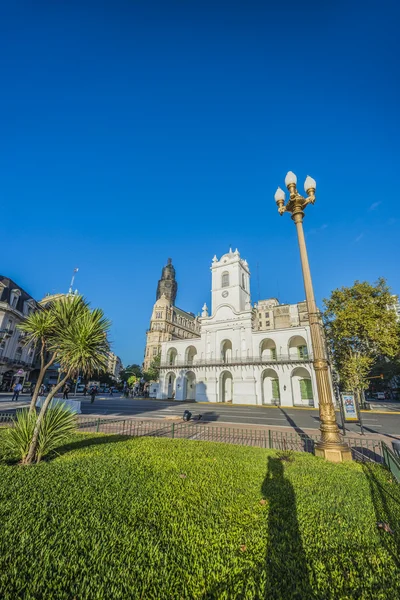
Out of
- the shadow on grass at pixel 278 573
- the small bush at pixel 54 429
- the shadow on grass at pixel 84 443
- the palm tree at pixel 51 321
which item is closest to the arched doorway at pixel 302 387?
the shadow on grass at pixel 84 443

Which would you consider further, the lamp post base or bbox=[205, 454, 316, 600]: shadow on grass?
the lamp post base

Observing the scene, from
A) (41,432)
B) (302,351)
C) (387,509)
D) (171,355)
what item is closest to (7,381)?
(171,355)

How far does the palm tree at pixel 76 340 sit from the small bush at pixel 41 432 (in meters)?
0.24

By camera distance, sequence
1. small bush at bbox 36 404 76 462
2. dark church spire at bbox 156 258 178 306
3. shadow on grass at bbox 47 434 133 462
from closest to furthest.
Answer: small bush at bbox 36 404 76 462, shadow on grass at bbox 47 434 133 462, dark church spire at bbox 156 258 178 306

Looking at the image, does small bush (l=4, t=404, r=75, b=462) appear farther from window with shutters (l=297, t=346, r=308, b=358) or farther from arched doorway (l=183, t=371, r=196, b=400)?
arched doorway (l=183, t=371, r=196, b=400)

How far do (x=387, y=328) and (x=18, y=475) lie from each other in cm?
3173

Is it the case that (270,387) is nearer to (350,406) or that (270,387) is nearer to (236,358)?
(236,358)

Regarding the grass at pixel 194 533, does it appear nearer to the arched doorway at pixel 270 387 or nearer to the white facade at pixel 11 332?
the arched doorway at pixel 270 387

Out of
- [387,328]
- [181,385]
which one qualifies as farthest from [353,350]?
[181,385]

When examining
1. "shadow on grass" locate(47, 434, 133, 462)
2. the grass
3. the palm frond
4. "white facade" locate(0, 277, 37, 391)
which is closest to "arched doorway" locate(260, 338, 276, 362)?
"shadow on grass" locate(47, 434, 133, 462)

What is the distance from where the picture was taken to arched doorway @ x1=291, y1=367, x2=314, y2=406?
105 feet

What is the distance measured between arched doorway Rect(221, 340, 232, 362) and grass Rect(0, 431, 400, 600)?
3350 cm

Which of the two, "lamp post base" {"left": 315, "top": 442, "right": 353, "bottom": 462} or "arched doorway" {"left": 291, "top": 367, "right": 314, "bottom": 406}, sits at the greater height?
"arched doorway" {"left": 291, "top": 367, "right": 314, "bottom": 406}

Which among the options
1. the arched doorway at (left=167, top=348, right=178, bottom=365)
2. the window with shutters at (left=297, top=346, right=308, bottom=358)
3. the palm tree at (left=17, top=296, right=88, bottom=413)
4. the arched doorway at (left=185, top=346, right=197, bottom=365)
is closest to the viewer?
the palm tree at (left=17, top=296, right=88, bottom=413)
